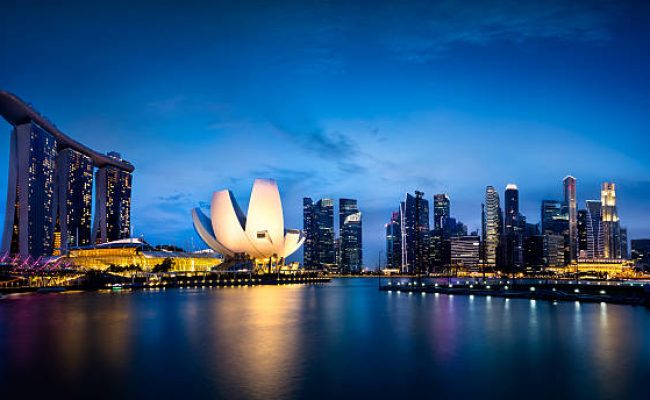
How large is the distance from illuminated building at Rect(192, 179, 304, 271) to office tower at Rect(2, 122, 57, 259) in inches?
839

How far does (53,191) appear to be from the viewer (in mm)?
88500

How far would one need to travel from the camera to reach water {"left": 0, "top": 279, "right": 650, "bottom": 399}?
11.2 metres

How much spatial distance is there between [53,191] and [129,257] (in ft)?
75.8

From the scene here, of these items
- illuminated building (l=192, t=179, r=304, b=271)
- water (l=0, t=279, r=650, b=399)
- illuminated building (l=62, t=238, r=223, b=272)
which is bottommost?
water (l=0, t=279, r=650, b=399)

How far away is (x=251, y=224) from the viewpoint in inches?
2805

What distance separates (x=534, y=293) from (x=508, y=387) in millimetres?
28428

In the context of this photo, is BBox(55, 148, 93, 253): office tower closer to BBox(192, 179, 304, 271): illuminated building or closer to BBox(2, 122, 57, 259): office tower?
BBox(2, 122, 57, 259): office tower

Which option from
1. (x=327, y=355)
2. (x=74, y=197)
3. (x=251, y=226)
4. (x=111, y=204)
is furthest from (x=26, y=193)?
(x=327, y=355)

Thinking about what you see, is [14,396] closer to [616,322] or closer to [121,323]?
[121,323]

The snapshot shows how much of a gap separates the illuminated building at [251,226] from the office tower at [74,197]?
33.5 meters

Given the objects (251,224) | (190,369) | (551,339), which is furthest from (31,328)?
(251,224)

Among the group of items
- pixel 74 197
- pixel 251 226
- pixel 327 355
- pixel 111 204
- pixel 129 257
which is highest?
pixel 74 197

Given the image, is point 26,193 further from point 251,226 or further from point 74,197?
point 74,197

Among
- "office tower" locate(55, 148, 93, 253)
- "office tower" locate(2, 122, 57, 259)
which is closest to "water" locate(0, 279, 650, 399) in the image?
"office tower" locate(2, 122, 57, 259)
